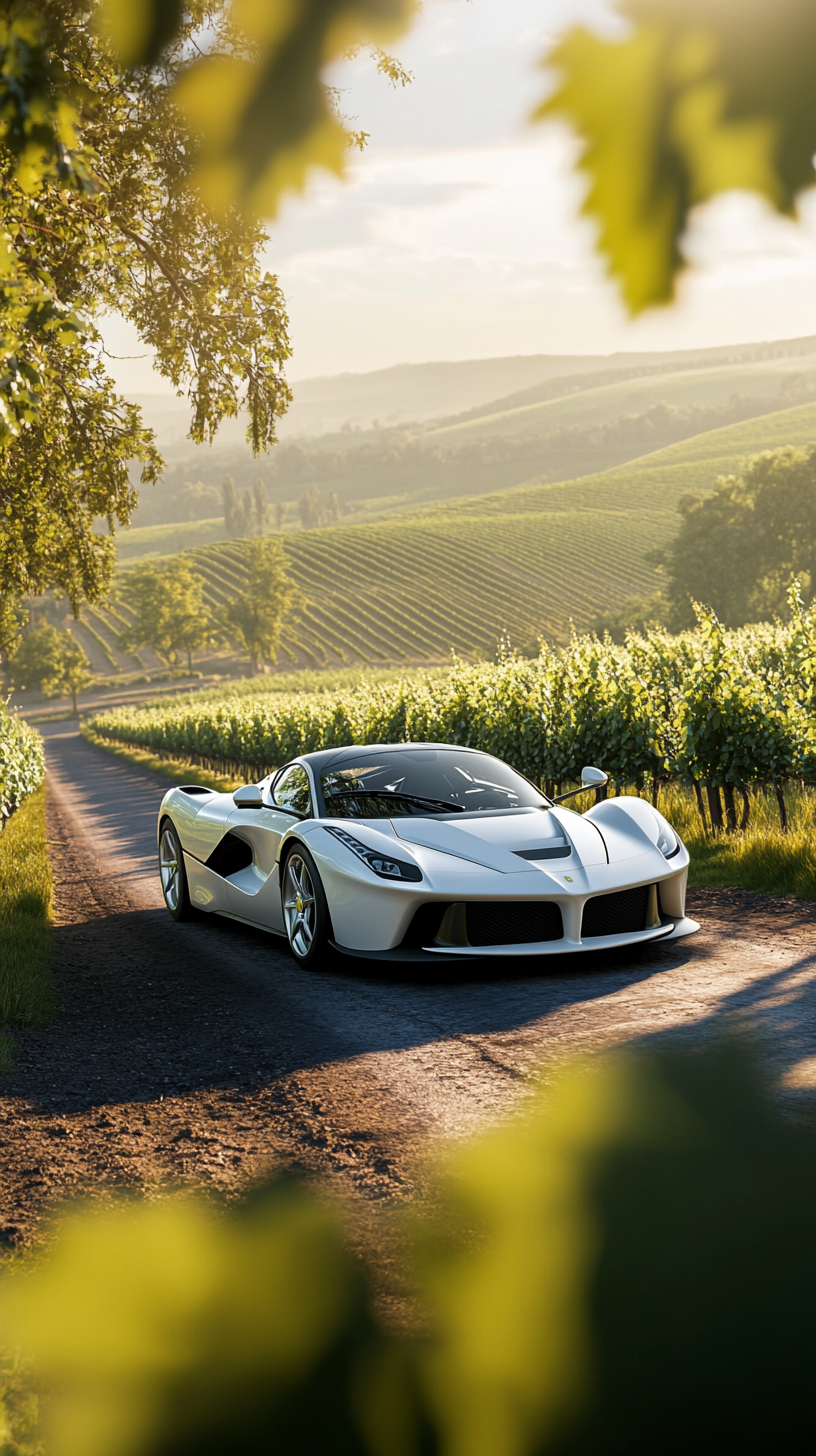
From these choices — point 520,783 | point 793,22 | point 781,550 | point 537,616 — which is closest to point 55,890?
point 520,783

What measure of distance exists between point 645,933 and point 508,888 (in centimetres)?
86

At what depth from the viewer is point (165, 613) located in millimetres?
99688

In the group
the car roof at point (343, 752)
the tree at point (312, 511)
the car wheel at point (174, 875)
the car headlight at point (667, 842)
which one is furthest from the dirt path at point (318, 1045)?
the tree at point (312, 511)

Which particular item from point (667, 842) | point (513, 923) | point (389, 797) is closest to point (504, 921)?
point (513, 923)

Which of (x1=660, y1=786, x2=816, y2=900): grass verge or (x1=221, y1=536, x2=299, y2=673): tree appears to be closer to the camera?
(x1=660, y1=786, x2=816, y2=900): grass verge

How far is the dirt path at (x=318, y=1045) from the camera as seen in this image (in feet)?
12.8

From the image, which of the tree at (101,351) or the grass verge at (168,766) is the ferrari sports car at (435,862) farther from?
the grass verge at (168,766)

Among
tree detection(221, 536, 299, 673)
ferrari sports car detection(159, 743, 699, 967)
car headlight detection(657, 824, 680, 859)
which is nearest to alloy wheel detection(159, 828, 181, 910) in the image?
ferrari sports car detection(159, 743, 699, 967)

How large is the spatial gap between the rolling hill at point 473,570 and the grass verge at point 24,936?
220ft

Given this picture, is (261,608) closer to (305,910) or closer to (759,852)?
(759,852)

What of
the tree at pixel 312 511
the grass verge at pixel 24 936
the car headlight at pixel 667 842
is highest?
the tree at pixel 312 511

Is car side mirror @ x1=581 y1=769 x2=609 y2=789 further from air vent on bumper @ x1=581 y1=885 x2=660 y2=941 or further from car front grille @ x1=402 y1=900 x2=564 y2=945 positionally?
car front grille @ x1=402 y1=900 x2=564 y2=945

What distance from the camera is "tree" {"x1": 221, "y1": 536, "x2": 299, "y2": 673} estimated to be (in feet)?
327

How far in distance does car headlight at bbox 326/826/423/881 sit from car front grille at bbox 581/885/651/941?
91 centimetres
